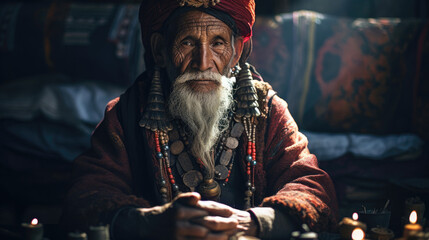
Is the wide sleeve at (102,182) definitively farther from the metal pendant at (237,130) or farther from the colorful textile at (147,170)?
the metal pendant at (237,130)

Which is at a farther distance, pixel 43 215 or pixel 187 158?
pixel 43 215

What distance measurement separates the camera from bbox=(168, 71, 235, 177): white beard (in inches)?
109

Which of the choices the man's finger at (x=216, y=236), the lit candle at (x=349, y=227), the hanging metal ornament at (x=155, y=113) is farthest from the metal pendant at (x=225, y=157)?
the lit candle at (x=349, y=227)

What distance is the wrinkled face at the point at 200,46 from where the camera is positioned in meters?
2.76

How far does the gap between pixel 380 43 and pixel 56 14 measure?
11.5ft

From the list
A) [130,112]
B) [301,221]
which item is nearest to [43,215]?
[130,112]

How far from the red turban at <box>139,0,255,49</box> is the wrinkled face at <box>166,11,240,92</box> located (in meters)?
0.08

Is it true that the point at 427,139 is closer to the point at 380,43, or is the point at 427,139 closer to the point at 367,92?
the point at 367,92

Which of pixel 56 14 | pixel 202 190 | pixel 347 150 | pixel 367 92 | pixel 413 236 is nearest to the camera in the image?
pixel 413 236

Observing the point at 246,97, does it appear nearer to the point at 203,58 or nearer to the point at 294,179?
the point at 203,58

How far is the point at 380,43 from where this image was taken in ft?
16.3

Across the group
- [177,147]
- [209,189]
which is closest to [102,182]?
[177,147]

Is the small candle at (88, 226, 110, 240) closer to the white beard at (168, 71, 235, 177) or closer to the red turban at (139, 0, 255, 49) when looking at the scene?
the white beard at (168, 71, 235, 177)

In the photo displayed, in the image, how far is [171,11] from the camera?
2.79 m
